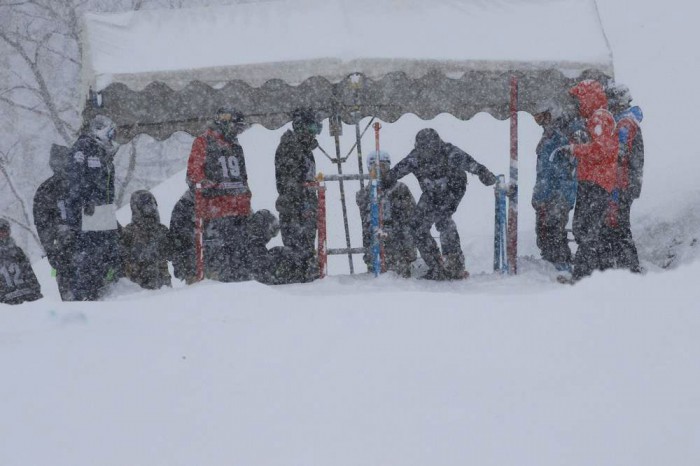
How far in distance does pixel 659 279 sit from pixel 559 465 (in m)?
2.08

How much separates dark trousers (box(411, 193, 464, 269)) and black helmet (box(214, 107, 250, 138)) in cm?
186

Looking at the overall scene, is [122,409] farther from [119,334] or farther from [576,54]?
[576,54]

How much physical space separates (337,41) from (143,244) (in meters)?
2.58

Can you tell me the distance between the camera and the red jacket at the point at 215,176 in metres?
6.90

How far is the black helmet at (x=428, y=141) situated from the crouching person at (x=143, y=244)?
254cm

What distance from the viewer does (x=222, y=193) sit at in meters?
6.96

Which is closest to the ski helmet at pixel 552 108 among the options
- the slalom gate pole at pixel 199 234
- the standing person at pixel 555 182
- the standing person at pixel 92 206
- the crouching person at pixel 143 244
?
the standing person at pixel 555 182

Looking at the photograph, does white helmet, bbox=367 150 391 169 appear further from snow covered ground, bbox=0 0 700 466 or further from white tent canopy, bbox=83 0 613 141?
snow covered ground, bbox=0 0 700 466

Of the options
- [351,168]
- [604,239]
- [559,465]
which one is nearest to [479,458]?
[559,465]

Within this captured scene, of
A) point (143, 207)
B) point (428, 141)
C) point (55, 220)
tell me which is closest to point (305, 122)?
point (428, 141)

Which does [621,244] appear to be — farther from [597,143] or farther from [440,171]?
[440,171]

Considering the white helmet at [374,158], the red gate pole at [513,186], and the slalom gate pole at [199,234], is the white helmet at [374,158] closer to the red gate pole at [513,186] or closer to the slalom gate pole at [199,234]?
the red gate pole at [513,186]

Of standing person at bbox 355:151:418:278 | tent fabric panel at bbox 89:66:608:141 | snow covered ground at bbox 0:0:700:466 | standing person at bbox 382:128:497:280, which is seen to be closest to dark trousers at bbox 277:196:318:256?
standing person at bbox 355:151:418:278

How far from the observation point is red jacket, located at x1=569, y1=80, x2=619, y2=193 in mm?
6113
